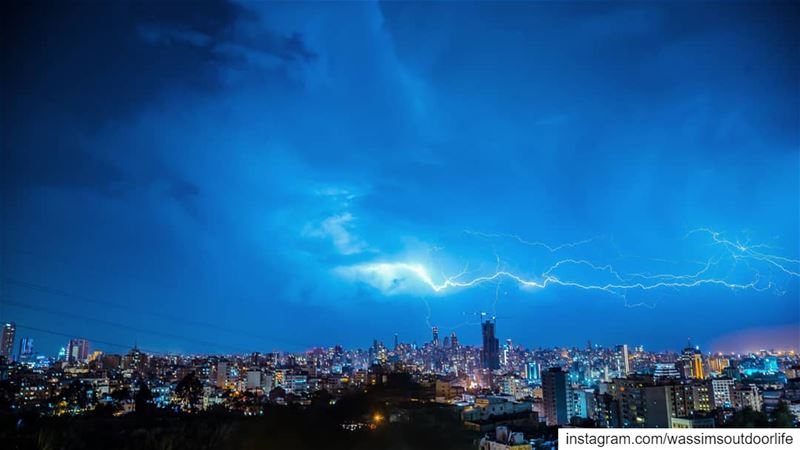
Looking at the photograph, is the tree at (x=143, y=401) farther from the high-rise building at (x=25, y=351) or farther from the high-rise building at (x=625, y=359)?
the high-rise building at (x=625, y=359)

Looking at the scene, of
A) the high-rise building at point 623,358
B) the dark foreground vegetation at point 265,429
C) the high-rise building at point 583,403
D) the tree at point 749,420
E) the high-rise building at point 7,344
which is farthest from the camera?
the high-rise building at point 623,358

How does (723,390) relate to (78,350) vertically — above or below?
below

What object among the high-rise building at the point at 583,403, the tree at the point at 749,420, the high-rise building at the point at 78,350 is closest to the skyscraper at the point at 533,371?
the high-rise building at the point at 583,403

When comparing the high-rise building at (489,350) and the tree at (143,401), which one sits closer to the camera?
the tree at (143,401)

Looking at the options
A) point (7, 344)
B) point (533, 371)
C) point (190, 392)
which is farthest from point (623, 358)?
point (7, 344)

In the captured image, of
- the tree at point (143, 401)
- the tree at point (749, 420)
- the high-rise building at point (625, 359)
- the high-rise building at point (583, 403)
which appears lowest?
the high-rise building at point (583, 403)

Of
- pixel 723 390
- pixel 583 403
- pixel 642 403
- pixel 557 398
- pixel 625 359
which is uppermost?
pixel 625 359

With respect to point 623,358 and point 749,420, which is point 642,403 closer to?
point 749,420
